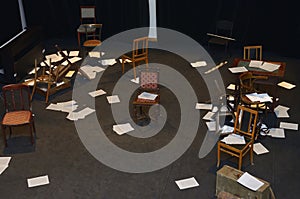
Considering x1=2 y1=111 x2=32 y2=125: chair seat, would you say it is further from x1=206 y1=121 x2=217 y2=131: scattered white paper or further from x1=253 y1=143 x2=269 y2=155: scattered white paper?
x1=253 y1=143 x2=269 y2=155: scattered white paper

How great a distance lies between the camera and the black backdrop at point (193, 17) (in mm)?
10305

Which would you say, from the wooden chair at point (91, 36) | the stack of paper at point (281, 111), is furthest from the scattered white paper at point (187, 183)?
the wooden chair at point (91, 36)

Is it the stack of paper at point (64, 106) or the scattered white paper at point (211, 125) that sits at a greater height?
the stack of paper at point (64, 106)

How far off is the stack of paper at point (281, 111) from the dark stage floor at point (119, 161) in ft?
0.31

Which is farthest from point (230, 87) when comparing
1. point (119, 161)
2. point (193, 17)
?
point (119, 161)

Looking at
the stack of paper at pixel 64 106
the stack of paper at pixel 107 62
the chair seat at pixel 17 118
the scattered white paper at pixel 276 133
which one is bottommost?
the scattered white paper at pixel 276 133

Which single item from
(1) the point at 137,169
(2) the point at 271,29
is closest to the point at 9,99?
(1) the point at 137,169

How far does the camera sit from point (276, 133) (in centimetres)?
Result: 750

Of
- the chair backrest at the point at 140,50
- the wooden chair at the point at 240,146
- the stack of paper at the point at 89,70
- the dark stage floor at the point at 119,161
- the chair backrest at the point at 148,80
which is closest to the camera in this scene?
the dark stage floor at the point at 119,161

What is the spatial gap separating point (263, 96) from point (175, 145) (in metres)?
1.68

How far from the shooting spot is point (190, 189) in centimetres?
635

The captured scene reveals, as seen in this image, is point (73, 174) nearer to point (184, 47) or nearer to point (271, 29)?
point (184, 47)

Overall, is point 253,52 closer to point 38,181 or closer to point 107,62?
point 107,62

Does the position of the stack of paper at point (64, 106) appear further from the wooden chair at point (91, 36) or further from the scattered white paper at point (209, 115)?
the scattered white paper at point (209, 115)
